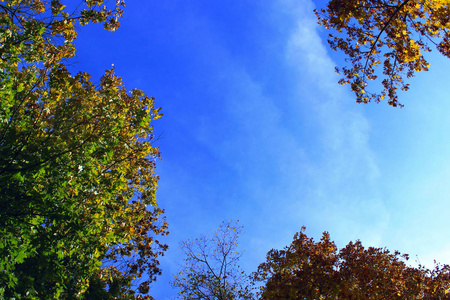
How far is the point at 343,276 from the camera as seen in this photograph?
17.3m

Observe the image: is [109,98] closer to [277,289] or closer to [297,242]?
[277,289]

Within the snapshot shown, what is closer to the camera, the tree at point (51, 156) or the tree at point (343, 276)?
the tree at point (51, 156)

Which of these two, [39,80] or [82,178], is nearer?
[39,80]

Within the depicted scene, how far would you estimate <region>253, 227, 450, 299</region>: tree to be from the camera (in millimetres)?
16828

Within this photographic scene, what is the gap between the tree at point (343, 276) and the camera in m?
16.8

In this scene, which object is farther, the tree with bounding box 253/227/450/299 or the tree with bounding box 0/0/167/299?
the tree with bounding box 253/227/450/299

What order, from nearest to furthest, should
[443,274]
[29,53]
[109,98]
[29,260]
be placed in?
[29,53] < [109,98] < [29,260] < [443,274]

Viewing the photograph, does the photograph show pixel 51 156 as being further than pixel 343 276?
No

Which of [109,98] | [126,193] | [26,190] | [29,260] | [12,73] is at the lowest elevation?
[29,260]

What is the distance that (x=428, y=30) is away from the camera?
7953mm

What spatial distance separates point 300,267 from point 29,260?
14.9 meters

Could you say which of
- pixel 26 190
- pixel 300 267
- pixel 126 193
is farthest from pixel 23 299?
pixel 300 267

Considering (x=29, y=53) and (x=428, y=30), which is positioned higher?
(x=428, y=30)

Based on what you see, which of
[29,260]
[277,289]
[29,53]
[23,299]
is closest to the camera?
[29,53]
